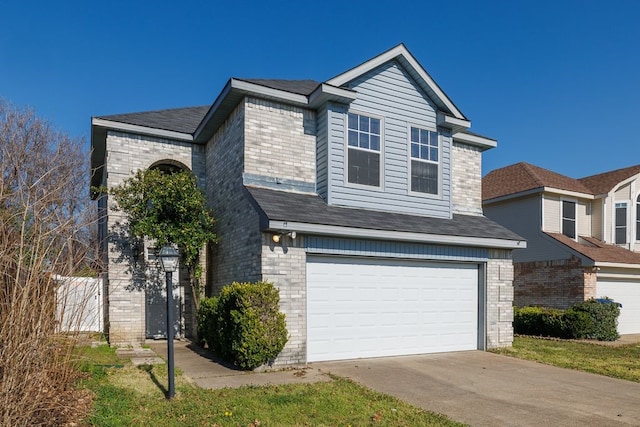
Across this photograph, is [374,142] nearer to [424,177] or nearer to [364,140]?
[364,140]

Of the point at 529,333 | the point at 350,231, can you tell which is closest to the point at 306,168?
the point at 350,231

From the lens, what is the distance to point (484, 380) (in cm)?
820

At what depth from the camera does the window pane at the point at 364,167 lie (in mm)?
10836

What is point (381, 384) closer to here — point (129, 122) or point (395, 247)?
point (395, 247)

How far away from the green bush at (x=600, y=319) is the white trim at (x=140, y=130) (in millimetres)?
13449

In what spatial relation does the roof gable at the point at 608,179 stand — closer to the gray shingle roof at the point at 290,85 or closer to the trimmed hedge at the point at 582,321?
the trimmed hedge at the point at 582,321

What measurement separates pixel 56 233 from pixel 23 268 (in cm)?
46

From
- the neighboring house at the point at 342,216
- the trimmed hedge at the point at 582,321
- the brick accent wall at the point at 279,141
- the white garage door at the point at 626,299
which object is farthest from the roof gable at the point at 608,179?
the brick accent wall at the point at 279,141

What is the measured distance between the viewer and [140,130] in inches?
484

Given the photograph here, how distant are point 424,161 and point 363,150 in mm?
1851

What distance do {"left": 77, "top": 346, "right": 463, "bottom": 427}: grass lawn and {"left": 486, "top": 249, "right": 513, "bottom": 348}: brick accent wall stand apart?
17.8 feet

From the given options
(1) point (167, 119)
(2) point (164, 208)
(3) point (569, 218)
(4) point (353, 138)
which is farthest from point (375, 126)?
(3) point (569, 218)

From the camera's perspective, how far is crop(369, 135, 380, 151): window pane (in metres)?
11.1

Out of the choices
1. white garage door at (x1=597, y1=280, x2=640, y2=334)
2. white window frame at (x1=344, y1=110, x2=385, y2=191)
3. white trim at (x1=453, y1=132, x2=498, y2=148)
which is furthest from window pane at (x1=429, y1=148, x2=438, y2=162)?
white garage door at (x1=597, y1=280, x2=640, y2=334)
